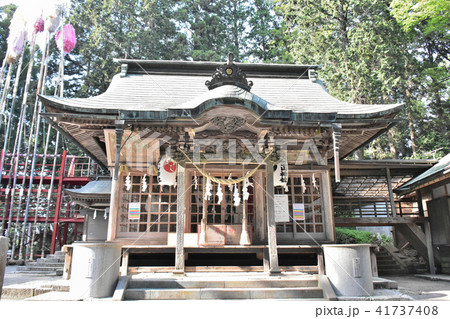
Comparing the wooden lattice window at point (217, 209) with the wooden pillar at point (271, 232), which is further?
the wooden lattice window at point (217, 209)

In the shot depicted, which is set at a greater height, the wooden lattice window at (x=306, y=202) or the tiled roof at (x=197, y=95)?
the tiled roof at (x=197, y=95)

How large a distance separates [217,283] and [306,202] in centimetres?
457

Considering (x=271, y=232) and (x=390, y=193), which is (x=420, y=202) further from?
(x=271, y=232)

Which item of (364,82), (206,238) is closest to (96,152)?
(206,238)

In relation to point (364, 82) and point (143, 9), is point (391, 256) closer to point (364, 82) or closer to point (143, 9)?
point (364, 82)

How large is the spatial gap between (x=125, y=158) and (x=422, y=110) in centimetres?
1988

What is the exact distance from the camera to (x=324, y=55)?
21297mm

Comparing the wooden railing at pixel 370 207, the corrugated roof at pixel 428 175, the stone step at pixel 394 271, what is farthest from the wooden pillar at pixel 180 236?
the stone step at pixel 394 271

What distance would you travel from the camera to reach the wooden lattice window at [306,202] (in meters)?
9.39

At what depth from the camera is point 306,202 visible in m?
9.92

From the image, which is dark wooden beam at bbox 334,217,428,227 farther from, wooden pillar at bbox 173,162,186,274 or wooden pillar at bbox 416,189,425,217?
wooden pillar at bbox 173,162,186,274

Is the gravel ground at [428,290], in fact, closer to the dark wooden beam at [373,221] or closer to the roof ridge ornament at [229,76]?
the dark wooden beam at [373,221]

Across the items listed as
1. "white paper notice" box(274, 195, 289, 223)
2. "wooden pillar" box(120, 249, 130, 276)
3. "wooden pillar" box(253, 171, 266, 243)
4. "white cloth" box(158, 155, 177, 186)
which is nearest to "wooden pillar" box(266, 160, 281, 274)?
"white paper notice" box(274, 195, 289, 223)

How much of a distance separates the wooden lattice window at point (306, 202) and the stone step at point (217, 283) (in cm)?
270
